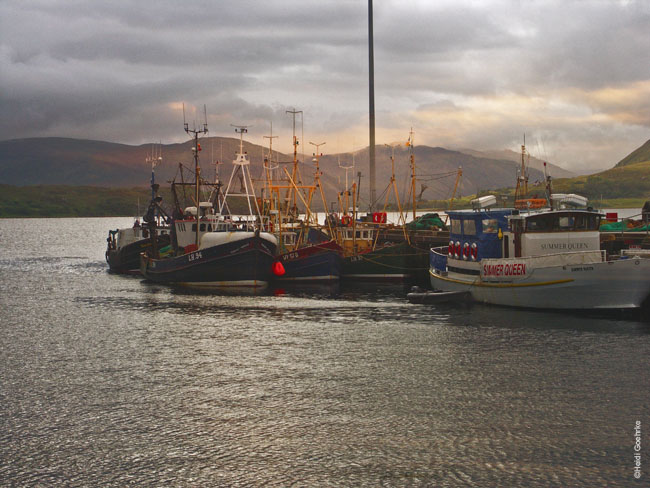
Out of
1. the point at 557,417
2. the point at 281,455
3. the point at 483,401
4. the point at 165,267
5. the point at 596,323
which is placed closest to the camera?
the point at 281,455

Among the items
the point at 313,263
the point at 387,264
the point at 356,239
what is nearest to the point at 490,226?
the point at 387,264

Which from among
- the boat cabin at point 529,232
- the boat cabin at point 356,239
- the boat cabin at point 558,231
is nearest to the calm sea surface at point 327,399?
the boat cabin at point 529,232

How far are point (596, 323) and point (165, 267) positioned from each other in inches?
1410

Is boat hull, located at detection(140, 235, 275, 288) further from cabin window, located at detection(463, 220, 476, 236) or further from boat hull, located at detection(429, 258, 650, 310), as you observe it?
boat hull, located at detection(429, 258, 650, 310)

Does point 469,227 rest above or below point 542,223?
below

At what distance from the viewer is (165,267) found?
5550 cm

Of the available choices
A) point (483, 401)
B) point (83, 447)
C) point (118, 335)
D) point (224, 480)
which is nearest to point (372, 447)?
point (224, 480)

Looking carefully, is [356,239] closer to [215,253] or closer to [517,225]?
[215,253]

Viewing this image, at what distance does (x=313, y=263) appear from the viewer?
5481 centimetres

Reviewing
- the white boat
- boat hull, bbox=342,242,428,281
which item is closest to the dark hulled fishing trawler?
boat hull, bbox=342,242,428,281

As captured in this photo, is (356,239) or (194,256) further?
(356,239)

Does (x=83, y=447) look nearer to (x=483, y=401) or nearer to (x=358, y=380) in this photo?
(x=358, y=380)

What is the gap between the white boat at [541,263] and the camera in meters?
32.8

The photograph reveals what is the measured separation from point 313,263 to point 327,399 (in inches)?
1353
